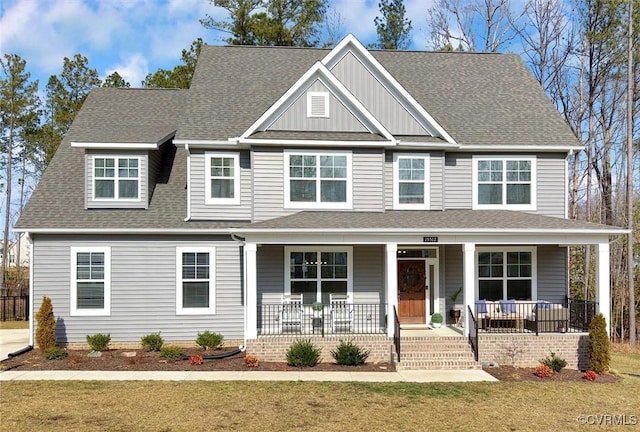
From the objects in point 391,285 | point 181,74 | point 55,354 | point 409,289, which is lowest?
point 55,354

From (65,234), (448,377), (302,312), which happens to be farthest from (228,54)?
(448,377)

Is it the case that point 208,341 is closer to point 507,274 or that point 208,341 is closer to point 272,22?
point 507,274

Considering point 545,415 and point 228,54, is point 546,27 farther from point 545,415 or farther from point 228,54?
point 545,415

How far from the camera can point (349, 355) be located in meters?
15.9

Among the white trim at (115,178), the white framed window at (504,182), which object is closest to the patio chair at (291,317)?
the white trim at (115,178)

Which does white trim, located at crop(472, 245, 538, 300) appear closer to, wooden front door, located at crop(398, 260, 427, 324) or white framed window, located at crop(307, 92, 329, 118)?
wooden front door, located at crop(398, 260, 427, 324)

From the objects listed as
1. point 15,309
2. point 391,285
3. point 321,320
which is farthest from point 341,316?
point 15,309

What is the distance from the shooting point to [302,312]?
1764cm

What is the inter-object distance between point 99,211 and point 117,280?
2.29 meters

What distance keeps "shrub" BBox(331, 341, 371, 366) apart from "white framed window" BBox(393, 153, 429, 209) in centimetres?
509

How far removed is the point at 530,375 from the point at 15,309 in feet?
79.3

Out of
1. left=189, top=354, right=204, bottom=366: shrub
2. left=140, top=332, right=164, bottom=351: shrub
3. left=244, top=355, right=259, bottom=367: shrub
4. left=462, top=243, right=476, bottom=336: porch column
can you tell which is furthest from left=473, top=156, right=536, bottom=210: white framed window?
left=140, top=332, right=164, bottom=351: shrub

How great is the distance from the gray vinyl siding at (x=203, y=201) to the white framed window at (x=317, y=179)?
139cm

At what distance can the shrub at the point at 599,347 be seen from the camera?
51.4 feet
